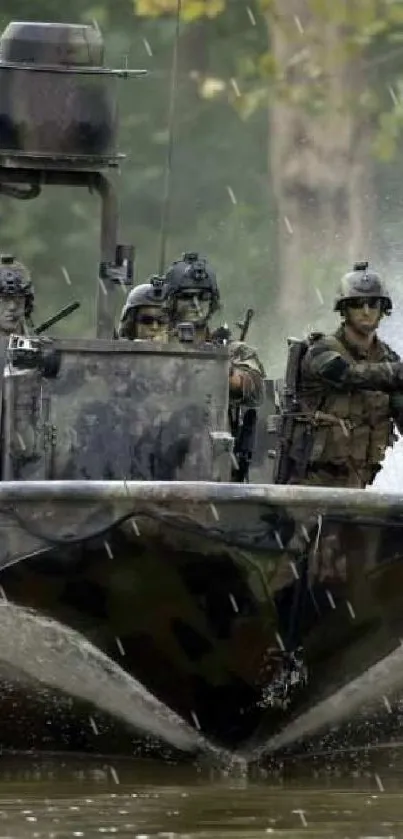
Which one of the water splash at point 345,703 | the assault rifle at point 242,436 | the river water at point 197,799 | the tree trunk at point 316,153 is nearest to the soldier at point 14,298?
the assault rifle at point 242,436

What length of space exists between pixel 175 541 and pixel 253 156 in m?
15.8

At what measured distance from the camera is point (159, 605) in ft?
44.3

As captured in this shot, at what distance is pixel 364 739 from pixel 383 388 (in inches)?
73.8

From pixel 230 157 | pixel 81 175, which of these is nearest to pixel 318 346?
pixel 81 175

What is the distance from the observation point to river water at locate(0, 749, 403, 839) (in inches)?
463

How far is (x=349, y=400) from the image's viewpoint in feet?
51.1

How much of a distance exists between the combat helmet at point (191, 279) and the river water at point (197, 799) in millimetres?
2911

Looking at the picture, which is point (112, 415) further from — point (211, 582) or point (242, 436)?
point (211, 582)

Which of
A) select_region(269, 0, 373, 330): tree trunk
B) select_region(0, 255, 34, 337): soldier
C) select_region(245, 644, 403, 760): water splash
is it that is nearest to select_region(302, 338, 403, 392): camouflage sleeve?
select_region(0, 255, 34, 337): soldier

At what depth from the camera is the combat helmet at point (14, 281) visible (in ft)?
54.0

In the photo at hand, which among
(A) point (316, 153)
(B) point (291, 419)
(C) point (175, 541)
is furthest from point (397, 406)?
(A) point (316, 153)

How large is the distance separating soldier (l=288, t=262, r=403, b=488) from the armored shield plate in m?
0.94

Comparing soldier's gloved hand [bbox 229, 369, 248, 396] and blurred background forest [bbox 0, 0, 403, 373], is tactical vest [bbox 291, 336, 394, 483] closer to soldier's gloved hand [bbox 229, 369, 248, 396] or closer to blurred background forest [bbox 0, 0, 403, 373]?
soldier's gloved hand [bbox 229, 369, 248, 396]

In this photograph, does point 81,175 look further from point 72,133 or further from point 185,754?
point 185,754
